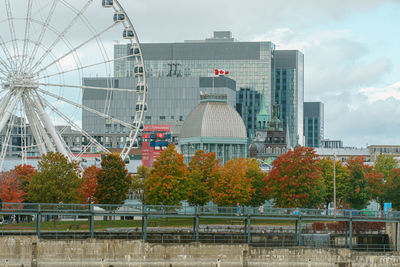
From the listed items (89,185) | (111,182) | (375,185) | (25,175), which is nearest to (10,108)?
(25,175)

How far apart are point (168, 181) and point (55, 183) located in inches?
608

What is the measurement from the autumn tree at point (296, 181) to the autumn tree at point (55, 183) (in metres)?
27.0

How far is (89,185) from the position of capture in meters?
115

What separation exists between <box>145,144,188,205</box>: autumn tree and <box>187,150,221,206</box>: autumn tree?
1.58 m

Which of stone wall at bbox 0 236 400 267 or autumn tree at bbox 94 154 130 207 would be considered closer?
stone wall at bbox 0 236 400 267

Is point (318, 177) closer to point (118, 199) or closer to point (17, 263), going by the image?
point (118, 199)

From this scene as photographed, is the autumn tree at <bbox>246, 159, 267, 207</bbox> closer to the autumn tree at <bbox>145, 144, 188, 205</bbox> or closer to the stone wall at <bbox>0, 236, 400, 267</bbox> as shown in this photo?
the autumn tree at <bbox>145, 144, 188, 205</bbox>

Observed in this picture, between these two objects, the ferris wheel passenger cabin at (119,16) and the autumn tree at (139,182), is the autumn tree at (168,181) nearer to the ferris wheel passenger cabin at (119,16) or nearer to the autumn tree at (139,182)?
the autumn tree at (139,182)

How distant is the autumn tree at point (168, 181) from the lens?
10956cm

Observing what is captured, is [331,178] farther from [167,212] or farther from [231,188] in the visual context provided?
[167,212]

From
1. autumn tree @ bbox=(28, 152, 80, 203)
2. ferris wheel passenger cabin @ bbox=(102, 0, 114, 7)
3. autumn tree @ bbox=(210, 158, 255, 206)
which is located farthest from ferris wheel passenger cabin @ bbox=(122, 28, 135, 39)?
autumn tree @ bbox=(28, 152, 80, 203)

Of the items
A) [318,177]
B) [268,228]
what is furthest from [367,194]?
[268,228]

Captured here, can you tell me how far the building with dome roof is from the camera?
132 metres

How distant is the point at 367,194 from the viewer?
423 feet
